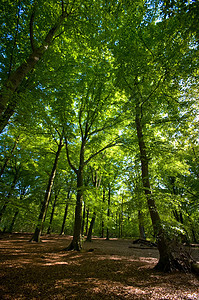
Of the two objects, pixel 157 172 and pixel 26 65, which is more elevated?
pixel 26 65

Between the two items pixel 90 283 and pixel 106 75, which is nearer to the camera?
pixel 90 283

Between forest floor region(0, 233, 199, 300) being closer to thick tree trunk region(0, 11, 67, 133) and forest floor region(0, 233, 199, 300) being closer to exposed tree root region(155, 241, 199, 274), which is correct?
exposed tree root region(155, 241, 199, 274)

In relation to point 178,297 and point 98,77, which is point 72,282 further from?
Answer: point 98,77

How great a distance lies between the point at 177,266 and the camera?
483 centimetres

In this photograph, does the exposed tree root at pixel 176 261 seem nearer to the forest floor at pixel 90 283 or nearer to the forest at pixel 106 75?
the forest at pixel 106 75

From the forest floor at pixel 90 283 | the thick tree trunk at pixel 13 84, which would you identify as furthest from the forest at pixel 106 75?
the forest floor at pixel 90 283

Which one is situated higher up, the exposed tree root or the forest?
the forest

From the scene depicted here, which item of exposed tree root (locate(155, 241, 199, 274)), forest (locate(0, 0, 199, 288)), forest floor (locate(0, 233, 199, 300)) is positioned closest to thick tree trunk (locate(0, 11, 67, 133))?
forest (locate(0, 0, 199, 288))

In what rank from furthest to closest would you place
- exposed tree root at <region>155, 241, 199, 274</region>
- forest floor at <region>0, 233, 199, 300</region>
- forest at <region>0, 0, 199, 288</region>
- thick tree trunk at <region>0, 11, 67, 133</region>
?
exposed tree root at <region>155, 241, 199, 274</region> < forest at <region>0, 0, 199, 288</region> < thick tree trunk at <region>0, 11, 67, 133</region> < forest floor at <region>0, 233, 199, 300</region>

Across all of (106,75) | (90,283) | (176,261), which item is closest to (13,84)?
(90,283)

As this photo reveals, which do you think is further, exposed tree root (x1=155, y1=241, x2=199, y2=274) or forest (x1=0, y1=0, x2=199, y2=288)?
exposed tree root (x1=155, y1=241, x2=199, y2=274)

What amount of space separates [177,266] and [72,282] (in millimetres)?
3876

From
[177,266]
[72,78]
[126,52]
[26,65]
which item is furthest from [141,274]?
[72,78]

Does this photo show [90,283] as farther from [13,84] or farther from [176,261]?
[13,84]
